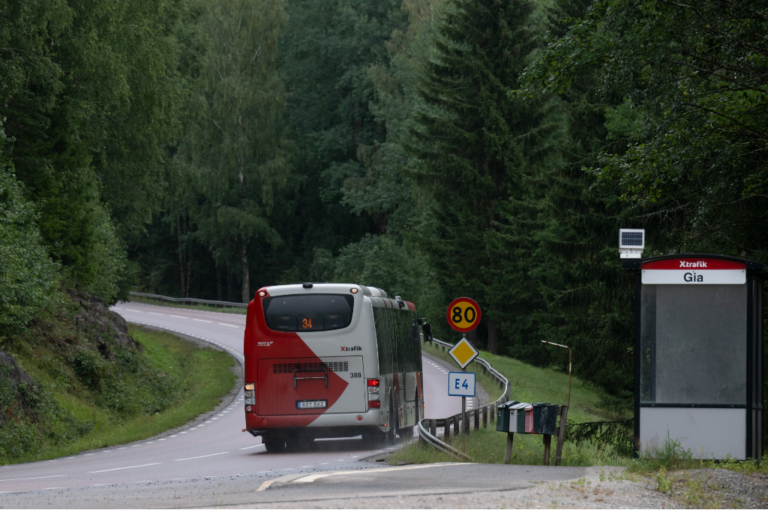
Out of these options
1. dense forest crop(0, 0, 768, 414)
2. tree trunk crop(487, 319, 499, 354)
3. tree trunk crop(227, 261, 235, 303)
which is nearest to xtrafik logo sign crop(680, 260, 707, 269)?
dense forest crop(0, 0, 768, 414)

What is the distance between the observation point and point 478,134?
46094 millimetres

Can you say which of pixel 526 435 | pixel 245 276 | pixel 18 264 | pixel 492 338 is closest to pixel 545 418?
pixel 526 435

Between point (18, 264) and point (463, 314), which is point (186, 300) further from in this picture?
point (463, 314)

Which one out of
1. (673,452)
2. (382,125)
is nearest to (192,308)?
(382,125)

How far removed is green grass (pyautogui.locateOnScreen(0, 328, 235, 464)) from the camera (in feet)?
68.3

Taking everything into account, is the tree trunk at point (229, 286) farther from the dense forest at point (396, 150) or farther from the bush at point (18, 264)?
the bush at point (18, 264)

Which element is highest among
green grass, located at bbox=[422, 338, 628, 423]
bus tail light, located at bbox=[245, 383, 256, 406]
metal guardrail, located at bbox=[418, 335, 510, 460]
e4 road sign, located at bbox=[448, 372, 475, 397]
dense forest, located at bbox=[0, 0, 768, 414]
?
dense forest, located at bbox=[0, 0, 768, 414]

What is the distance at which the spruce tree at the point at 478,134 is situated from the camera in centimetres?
4503

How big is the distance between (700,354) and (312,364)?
24.3 feet

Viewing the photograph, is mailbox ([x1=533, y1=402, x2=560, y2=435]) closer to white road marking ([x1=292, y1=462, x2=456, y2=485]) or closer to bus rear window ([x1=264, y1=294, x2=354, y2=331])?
white road marking ([x1=292, y1=462, x2=456, y2=485])

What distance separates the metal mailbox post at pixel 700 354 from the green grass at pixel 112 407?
39.3 ft

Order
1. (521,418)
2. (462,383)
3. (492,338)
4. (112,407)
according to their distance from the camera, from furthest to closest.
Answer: (492,338), (112,407), (462,383), (521,418)

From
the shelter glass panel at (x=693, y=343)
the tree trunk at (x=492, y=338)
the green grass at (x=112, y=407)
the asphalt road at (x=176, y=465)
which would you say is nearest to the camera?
the asphalt road at (x=176, y=465)

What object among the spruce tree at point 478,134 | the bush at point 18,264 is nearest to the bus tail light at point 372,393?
the bush at point 18,264
